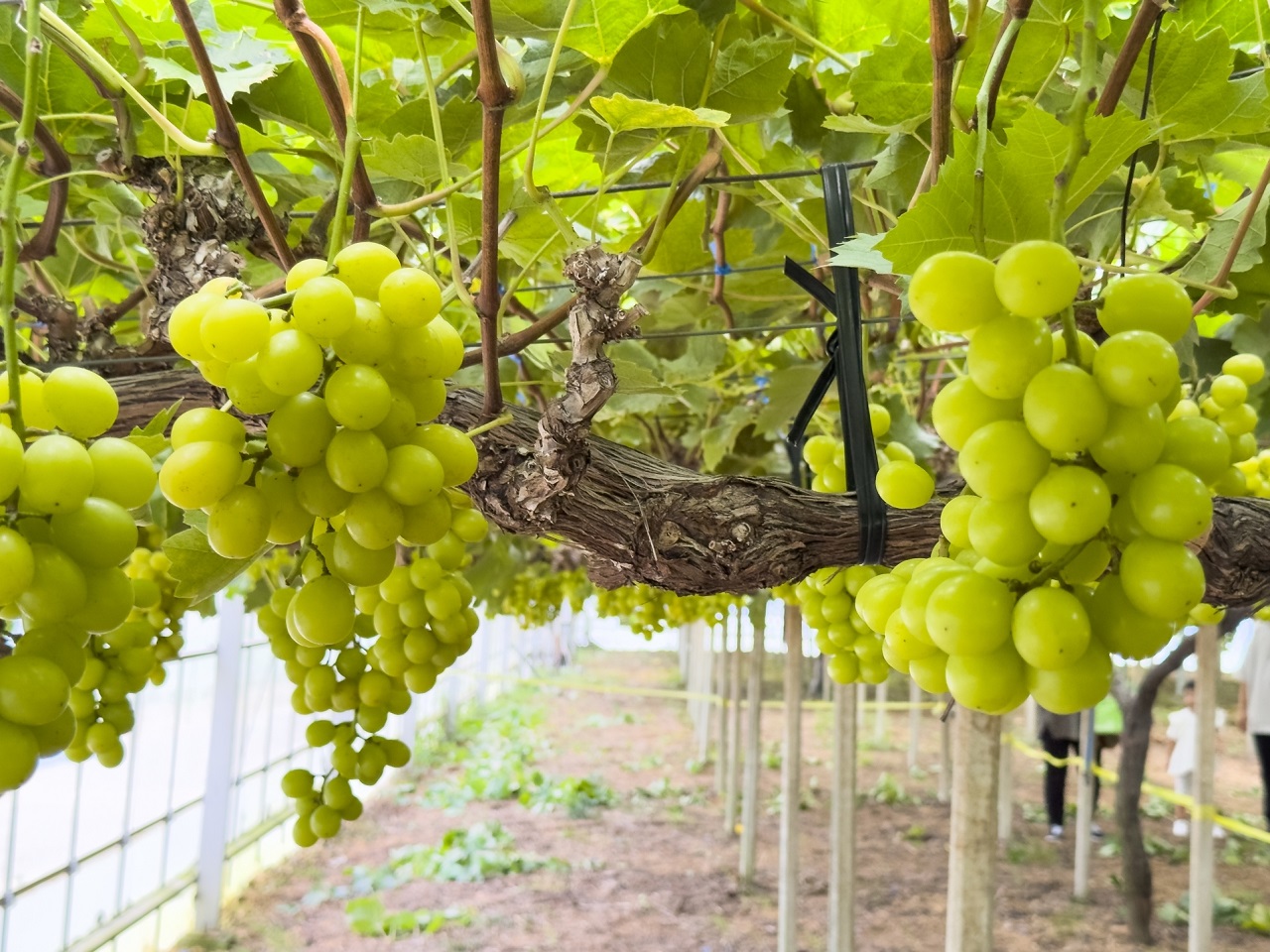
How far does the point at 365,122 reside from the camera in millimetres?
958

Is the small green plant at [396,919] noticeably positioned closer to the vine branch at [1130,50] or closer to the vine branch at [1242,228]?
the vine branch at [1242,228]

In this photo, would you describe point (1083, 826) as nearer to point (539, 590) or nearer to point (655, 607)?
point (655, 607)

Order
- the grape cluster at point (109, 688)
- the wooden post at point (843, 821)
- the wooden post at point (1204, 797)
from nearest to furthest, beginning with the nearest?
the grape cluster at point (109, 688) → the wooden post at point (1204, 797) → the wooden post at point (843, 821)

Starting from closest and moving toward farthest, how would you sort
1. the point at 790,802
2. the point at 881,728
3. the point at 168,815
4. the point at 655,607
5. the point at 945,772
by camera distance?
1. the point at 655,607
2. the point at 790,802
3. the point at 168,815
4. the point at 945,772
5. the point at 881,728

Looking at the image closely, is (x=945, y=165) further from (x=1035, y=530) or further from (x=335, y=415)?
(x=335, y=415)

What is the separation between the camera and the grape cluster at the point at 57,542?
42 cm

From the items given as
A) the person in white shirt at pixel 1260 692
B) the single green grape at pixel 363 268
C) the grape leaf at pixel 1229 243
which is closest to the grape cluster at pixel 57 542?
the single green grape at pixel 363 268

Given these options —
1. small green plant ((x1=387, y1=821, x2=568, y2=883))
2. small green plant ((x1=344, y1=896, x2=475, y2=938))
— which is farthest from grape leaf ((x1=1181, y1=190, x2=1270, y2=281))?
small green plant ((x1=387, y1=821, x2=568, y2=883))

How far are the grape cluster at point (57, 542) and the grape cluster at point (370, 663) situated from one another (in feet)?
1.57

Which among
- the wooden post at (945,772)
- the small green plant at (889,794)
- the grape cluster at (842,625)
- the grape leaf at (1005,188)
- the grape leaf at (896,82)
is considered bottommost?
the small green plant at (889,794)

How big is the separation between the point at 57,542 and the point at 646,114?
0.51m

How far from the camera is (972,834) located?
143 centimetres

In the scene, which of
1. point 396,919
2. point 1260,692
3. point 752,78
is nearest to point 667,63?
point 752,78

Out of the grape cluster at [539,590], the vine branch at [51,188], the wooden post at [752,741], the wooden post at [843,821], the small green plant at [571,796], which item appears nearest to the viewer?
the vine branch at [51,188]
